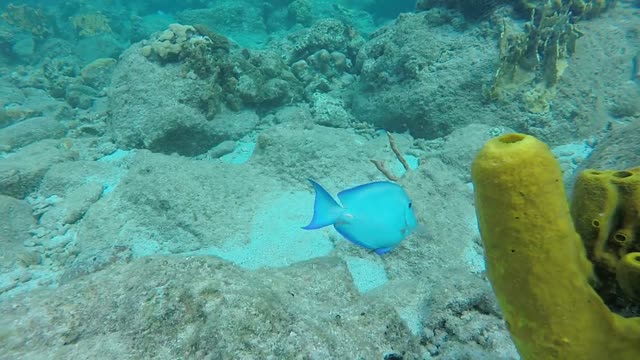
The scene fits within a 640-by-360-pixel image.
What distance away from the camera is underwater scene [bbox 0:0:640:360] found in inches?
37.6

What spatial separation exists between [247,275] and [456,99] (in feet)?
13.2

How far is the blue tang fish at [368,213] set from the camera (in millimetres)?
2111

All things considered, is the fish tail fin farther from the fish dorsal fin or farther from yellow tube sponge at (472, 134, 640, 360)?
yellow tube sponge at (472, 134, 640, 360)

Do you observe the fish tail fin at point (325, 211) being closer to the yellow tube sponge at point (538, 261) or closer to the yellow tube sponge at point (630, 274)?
the yellow tube sponge at point (538, 261)

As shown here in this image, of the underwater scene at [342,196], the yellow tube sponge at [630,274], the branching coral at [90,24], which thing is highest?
the yellow tube sponge at [630,274]

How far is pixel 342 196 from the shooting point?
7.00 feet

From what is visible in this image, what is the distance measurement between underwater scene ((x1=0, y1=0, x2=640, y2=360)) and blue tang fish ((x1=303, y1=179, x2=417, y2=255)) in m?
0.01

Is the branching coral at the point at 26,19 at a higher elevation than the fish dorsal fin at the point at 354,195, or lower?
lower

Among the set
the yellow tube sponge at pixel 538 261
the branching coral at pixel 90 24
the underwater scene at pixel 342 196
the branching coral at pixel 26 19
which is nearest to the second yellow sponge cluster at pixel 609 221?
the underwater scene at pixel 342 196

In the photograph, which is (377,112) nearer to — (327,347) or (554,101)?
(554,101)

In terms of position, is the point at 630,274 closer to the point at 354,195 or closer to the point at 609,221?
the point at 609,221

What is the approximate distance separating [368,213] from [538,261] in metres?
1.28

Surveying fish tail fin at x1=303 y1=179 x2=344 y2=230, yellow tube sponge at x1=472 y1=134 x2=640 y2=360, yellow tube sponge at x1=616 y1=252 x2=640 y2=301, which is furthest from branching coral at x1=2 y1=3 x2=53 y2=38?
yellow tube sponge at x1=616 y1=252 x2=640 y2=301

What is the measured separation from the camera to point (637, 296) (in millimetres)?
1006
